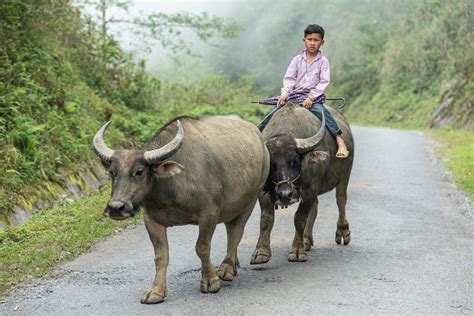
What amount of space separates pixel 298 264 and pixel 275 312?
1.91m

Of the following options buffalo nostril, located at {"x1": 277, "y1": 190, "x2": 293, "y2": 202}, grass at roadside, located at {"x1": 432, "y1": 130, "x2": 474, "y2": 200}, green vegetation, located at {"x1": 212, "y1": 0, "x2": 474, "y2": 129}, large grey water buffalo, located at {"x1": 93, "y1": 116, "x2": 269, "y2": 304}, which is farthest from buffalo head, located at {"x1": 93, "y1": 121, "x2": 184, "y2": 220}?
green vegetation, located at {"x1": 212, "y1": 0, "x2": 474, "y2": 129}

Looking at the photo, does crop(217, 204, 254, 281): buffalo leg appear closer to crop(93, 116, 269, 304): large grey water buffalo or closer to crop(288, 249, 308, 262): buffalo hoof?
crop(93, 116, 269, 304): large grey water buffalo

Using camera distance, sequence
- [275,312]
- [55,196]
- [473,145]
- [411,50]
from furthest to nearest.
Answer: [411,50]
[473,145]
[55,196]
[275,312]

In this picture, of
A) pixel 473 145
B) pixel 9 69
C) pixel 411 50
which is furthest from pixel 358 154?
pixel 411 50

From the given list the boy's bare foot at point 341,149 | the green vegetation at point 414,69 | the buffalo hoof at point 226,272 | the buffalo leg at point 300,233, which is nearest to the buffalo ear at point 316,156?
the buffalo leg at point 300,233

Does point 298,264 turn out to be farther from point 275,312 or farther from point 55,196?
point 55,196

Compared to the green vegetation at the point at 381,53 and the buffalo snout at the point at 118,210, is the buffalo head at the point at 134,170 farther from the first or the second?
the green vegetation at the point at 381,53

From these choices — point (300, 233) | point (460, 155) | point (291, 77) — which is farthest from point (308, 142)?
point (460, 155)

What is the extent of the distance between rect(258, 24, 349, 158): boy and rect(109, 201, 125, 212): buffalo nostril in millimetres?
3133

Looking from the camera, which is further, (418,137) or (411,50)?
(411,50)

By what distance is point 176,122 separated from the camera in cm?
714

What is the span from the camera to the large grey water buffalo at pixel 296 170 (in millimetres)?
7855

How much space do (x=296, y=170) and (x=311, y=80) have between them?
67.0 inches

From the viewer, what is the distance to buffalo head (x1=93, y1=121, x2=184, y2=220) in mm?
6156
